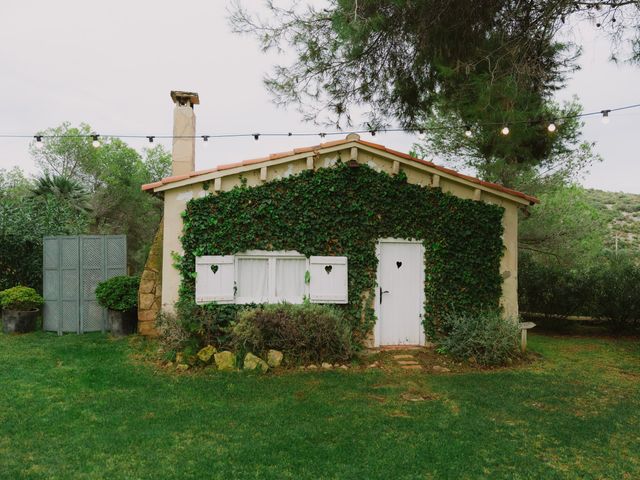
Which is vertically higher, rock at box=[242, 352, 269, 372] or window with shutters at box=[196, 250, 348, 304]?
window with shutters at box=[196, 250, 348, 304]

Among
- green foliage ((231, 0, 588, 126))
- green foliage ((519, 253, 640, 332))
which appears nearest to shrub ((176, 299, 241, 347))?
green foliage ((231, 0, 588, 126))

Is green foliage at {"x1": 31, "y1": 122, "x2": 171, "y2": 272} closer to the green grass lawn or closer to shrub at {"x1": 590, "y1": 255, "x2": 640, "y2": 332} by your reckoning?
the green grass lawn

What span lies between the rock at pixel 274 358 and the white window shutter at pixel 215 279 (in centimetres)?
138

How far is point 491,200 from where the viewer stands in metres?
8.45

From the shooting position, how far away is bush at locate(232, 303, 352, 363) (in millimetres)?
6992

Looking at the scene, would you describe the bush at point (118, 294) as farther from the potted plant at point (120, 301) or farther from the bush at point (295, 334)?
the bush at point (295, 334)

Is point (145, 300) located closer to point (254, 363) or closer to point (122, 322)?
point (122, 322)

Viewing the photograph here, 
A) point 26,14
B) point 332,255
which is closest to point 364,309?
point 332,255

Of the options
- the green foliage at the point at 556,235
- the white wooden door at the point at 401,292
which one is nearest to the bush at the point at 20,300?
the white wooden door at the point at 401,292

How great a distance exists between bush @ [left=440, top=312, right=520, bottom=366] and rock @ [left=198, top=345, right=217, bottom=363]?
4054mm

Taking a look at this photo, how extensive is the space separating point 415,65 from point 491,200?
2933mm

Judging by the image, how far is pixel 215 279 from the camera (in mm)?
7766

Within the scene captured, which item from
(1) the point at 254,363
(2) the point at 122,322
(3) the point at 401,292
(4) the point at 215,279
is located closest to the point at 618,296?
(3) the point at 401,292

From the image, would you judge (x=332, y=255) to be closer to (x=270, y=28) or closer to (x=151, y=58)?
(x=270, y=28)
